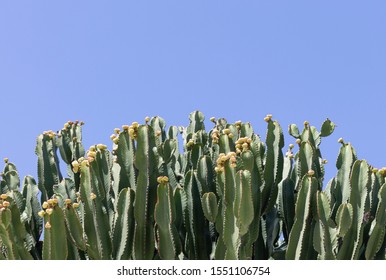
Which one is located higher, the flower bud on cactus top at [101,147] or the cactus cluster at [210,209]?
the flower bud on cactus top at [101,147]

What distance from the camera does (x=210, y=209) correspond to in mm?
4461

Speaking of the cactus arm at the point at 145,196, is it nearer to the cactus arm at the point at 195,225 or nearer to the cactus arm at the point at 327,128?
the cactus arm at the point at 195,225

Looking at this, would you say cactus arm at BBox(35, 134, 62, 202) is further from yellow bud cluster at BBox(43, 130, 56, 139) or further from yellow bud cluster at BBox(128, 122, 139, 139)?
yellow bud cluster at BBox(128, 122, 139, 139)

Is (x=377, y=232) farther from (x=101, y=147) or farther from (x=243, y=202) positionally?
(x=101, y=147)

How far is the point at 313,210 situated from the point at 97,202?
1.47m

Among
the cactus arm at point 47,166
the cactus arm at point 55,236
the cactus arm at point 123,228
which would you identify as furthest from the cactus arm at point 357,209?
the cactus arm at point 47,166

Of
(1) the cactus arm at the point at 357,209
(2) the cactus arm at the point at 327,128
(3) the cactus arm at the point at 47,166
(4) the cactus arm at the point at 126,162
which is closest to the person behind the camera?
(1) the cactus arm at the point at 357,209

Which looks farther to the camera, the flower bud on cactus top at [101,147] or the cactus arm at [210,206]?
the flower bud on cactus top at [101,147]

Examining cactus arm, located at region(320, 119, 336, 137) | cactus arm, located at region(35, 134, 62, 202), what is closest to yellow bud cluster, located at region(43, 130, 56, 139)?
cactus arm, located at region(35, 134, 62, 202)

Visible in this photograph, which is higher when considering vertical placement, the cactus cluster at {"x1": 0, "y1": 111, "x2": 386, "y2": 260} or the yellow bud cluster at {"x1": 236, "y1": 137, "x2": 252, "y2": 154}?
the yellow bud cluster at {"x1": 236, "y1": 137, "x2": 252, "y2": 154}

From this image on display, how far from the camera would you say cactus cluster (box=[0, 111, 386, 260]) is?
4195mm

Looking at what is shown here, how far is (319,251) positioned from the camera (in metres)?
4.27

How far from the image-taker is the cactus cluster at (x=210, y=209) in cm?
420
